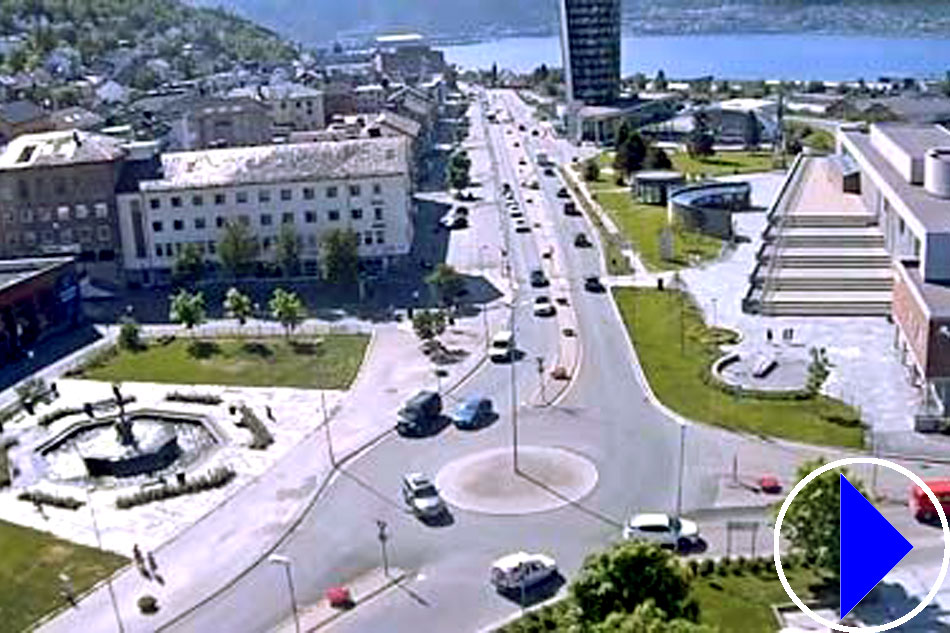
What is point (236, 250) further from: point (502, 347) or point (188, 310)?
point (502, 347)

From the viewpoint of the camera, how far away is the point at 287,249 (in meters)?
74.6

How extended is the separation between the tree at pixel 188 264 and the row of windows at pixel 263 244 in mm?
1212

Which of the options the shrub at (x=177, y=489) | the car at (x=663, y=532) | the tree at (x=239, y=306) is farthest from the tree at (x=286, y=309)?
the car at (x=663, y=532)

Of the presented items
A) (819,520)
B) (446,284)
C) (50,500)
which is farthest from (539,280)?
(819,520)

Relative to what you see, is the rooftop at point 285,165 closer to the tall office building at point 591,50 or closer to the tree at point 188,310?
the tree at point 188,310

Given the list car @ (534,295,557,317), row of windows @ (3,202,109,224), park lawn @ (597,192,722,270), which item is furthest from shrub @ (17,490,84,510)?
park lawn @ (597,192,722,270)

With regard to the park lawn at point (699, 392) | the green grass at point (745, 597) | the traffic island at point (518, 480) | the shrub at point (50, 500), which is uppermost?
the park lawn at point (699, 392)

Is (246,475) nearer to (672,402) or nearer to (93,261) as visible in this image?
(672,402)

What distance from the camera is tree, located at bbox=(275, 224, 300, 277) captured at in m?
74.5

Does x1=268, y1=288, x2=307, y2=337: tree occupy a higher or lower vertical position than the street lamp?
higher

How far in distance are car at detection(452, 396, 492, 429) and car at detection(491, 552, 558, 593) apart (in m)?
13.3

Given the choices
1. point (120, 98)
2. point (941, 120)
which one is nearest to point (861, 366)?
point (941, 120)

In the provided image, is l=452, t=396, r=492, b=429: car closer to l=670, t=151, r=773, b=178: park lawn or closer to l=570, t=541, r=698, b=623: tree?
l=570, t=541, r=698, b=623: tree

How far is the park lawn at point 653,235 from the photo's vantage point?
76.2 meters
